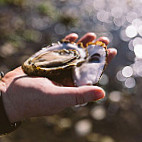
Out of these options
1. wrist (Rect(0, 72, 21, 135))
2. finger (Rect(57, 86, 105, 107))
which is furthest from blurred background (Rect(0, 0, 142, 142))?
finger (Rect(57, 86, 105, 107))

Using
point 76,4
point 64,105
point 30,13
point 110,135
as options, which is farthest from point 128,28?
point 64,105

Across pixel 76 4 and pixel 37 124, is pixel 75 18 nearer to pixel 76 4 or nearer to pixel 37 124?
pixel 76 4

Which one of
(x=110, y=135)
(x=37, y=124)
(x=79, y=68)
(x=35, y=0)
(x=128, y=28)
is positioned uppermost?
(x=35, y=0)

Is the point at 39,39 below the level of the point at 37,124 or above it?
above

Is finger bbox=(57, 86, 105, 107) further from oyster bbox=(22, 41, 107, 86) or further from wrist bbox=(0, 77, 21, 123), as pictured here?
wrist bbox=(0, 77, 21, 123)

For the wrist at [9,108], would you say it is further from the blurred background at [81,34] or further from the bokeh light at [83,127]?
the bokeh light at [83,127]

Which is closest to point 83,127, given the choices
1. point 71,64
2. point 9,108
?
point 71,64

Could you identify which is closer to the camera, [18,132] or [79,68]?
[79,68]

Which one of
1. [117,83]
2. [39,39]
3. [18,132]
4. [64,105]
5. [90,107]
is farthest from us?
[39,39]

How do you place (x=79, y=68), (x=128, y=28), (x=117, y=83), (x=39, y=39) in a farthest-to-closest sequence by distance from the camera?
(x=128, y=28), (x=39, y=39), (x=117, y=83), (x=79, y=68)
